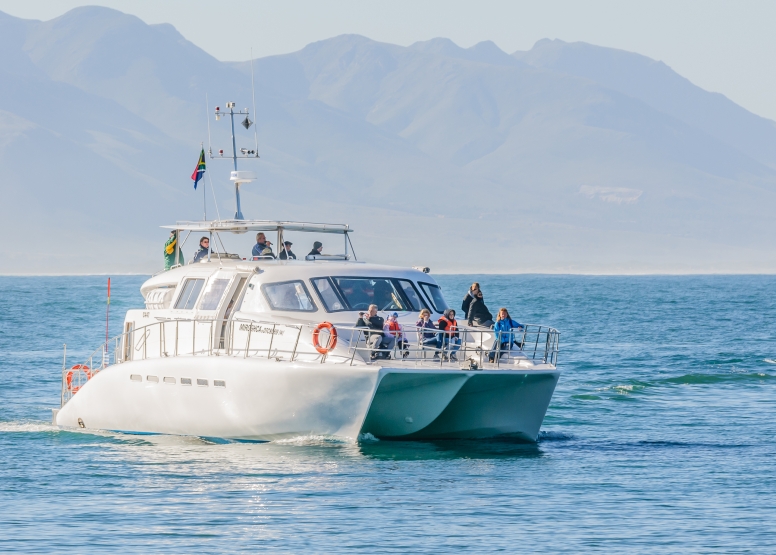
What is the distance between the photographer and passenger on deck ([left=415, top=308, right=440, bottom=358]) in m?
21.6

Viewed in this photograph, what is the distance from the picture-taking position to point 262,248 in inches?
989

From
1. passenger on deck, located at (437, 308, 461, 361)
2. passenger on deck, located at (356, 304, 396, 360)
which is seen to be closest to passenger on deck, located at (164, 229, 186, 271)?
passenger on deck, located at (356, 304, 396, 360)

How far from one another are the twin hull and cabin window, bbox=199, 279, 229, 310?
4.33 ft

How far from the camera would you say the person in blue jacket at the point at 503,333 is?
2167 cm

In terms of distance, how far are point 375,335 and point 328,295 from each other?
196 cm

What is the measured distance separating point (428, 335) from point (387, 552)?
6.60 m

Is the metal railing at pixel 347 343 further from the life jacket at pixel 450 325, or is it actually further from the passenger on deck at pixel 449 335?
the life jacket at pixel 450 325

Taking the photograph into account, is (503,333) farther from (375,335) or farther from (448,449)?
(375,335)

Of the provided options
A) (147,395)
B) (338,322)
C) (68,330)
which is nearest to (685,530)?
(338,322)

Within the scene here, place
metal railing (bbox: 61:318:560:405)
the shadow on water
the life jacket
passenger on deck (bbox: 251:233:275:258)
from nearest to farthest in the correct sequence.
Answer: metal railing (bbox: 61:318:560:405) → the shadow on water → the life jacket → passenger on deck (bbox: 251:233:275:258)

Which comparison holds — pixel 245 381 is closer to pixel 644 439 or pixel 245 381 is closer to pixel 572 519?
pixel 572 519

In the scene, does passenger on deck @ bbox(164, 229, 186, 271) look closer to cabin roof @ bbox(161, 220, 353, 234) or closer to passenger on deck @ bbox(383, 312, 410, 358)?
cabin roof @ bbox(161, 220, 353, 234)

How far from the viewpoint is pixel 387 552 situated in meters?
16.0

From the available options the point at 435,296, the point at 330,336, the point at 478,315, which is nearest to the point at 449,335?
the point at 478,315
